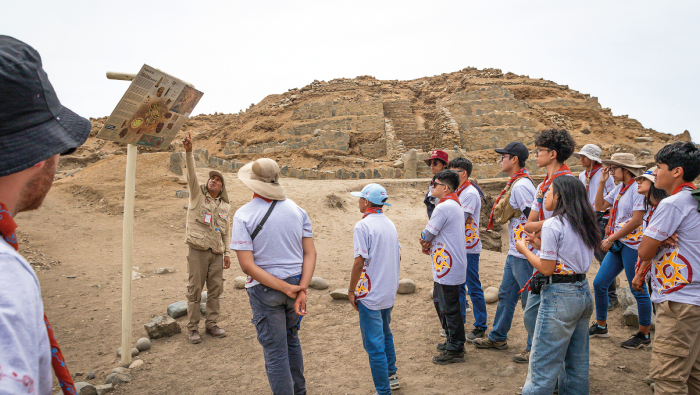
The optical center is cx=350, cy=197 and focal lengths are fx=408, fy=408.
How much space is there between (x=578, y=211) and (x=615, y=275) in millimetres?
2396

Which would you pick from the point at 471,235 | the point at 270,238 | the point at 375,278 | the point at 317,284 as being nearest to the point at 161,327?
the point at 317,284

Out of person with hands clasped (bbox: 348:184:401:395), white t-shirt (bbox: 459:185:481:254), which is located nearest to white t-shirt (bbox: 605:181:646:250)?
white t-shirt (bbox: 459:185:481:254)

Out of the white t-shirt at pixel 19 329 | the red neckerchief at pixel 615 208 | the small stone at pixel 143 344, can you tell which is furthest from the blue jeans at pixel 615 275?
the small stone at pixel 143 344

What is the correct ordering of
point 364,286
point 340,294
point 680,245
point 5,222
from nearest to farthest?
point 5,222 < point 680,245 < point 364,286 < point 340,294

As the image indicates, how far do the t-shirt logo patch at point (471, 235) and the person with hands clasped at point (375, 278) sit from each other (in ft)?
5.09

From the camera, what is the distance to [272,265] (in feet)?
9.86

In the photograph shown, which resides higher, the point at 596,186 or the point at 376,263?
the point at 596,186

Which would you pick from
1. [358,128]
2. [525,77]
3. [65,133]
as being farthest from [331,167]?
[525,77]

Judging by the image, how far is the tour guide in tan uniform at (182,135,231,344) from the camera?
4902 millimetres

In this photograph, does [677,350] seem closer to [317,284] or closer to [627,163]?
[627,163]

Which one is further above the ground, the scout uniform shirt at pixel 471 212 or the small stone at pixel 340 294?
the scout uniform shirt at pixel 471 212

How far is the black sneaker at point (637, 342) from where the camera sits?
434cm

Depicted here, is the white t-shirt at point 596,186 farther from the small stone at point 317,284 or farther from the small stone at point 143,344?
the small stone at point 143,344

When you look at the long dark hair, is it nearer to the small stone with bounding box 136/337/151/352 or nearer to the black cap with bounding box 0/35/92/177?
the black cap with bounding box 0/35/92/177
